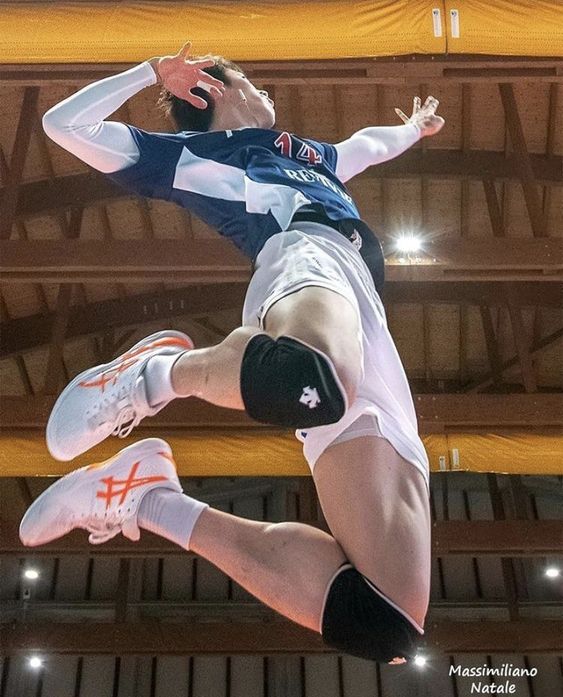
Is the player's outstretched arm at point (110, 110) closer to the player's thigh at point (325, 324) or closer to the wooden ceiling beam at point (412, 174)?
the player's thigh at point (325, 324)

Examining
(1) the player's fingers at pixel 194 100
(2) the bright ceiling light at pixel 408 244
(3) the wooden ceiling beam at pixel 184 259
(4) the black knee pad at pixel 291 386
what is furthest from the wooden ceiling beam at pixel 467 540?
(4) the black knee pad at pixel 291 386

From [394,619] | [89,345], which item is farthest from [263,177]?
[89,345]

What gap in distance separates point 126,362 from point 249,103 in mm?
1009

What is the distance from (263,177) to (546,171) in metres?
7.81

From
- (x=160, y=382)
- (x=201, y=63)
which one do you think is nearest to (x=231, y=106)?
(x=201, y=63)

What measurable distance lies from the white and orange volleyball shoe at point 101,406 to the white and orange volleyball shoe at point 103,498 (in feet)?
0.26

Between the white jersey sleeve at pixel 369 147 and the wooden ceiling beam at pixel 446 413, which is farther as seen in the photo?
the wooden ceiling beam at pixel 446 413

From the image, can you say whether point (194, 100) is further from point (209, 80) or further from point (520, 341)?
point (520, 341)

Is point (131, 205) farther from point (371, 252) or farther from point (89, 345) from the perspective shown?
point (371, 252)

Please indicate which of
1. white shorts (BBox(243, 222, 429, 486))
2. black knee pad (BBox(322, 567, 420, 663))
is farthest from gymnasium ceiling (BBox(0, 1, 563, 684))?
black knee pad (BBox(322, 567, 420, 663))

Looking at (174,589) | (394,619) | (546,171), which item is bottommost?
(394,619)

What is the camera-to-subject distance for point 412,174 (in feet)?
32.7

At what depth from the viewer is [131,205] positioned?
10148 millimetres

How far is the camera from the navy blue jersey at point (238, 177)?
222 centimetres
